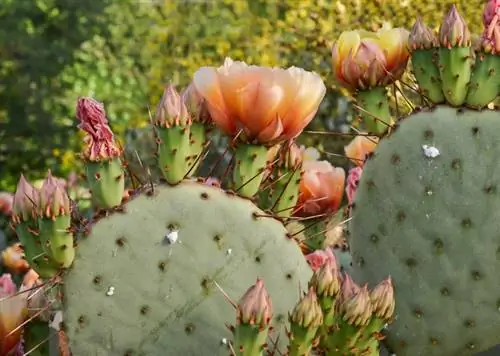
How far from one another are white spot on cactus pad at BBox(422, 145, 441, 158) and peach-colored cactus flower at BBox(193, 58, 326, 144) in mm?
245

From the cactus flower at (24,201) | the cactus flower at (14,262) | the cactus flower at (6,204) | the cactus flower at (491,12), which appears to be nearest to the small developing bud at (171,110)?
the cactus flower at (24,201)

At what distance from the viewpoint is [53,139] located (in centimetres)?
749

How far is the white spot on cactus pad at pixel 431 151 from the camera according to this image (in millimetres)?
1584

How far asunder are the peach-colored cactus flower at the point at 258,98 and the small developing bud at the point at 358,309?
1.04 feet

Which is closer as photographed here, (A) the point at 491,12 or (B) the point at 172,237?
(B) the point at 172,237

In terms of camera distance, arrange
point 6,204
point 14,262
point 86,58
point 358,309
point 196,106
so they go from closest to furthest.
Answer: point 358,309 → point 196,106 → point 14,262 → point 6,204 → point 86,58

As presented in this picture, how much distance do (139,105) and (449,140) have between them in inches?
236

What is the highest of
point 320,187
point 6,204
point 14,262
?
point 320,187

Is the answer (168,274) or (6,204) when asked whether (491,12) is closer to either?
(168,274)

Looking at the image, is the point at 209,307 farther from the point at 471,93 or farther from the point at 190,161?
the point at 471,93

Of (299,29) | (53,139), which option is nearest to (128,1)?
(53,139)

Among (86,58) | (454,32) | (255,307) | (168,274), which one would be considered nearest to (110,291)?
(168,274)

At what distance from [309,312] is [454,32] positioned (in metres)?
0.60

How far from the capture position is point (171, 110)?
135cm
